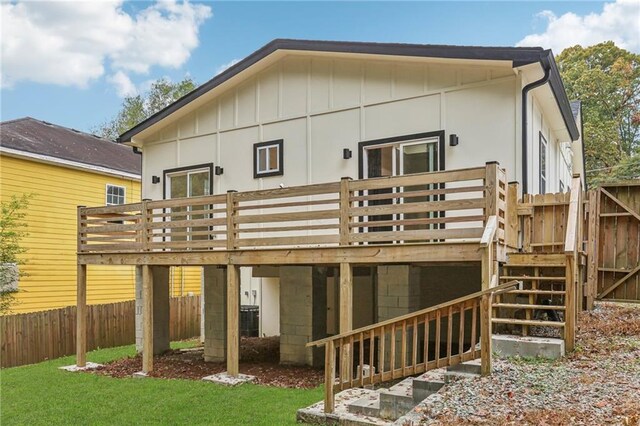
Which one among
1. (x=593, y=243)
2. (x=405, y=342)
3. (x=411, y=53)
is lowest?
(x=405, y=342)

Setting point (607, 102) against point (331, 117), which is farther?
point (607, 102)

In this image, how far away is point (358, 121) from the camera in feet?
31.1

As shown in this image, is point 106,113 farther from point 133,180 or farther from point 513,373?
point 513,373

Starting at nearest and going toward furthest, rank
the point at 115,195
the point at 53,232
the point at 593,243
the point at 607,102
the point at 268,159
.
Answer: the point at 593,243 → the point at 268,159 → the point at 53,232 → the point at 115,195 → the point at 607,102

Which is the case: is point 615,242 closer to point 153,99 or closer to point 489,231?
point 489,231

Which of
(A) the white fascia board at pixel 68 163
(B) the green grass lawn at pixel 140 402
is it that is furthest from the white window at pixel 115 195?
(B) the green grass lawn at pixel 140 402

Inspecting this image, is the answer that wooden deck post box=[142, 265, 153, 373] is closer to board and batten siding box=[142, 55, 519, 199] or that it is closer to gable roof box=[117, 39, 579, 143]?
board and batten siding box=[142, 55, 519, 199]

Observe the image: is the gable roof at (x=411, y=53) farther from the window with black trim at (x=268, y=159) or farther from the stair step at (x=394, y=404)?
the stair step at (x=394, y=404)

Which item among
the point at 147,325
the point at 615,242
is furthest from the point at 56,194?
the point at 615,242

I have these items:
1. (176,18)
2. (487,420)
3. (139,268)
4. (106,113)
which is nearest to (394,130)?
(487,420)

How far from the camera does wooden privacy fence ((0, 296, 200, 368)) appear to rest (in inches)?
461

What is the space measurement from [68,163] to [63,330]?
5184mm

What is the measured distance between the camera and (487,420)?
446 cm

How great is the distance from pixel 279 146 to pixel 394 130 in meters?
2.63
